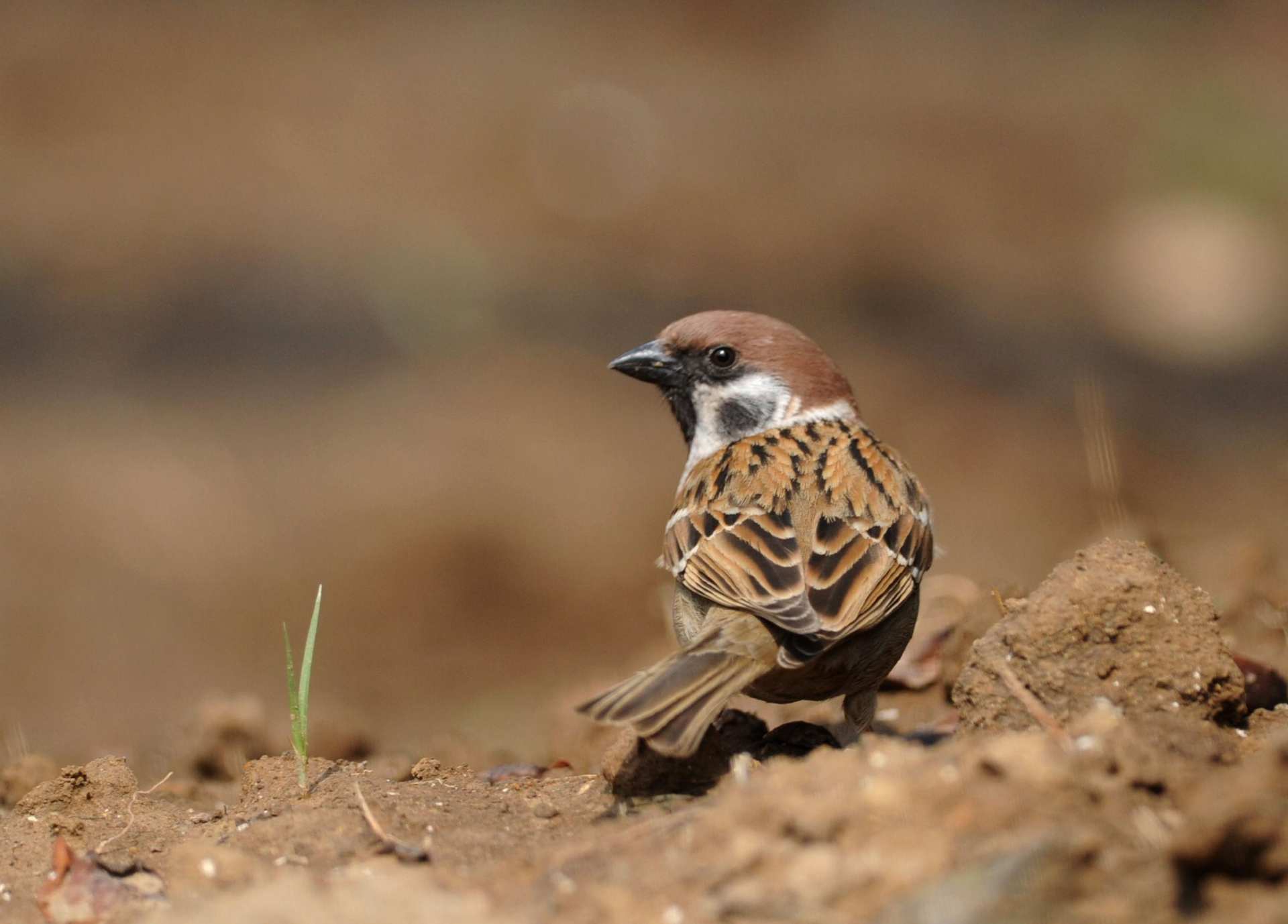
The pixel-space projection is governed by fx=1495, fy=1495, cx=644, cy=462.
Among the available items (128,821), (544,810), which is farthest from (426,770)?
(128,821)

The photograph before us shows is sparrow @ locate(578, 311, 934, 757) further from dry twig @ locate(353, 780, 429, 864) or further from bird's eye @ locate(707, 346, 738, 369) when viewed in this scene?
dry twig @ locate(353, 780, 429, 864)

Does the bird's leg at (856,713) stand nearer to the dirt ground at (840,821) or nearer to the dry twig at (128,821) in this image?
the dirt ground at (840,821)

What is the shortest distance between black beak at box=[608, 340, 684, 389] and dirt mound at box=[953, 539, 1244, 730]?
6.95ft

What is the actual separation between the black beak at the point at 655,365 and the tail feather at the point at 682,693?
5.44 feet

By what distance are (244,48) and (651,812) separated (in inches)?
623

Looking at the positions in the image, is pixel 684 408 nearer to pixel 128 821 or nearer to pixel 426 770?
pixel 426 770

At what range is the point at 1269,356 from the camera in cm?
1434

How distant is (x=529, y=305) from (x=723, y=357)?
29.8 ft

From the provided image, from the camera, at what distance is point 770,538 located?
15.1 ft

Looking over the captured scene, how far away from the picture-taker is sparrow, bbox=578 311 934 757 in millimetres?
4102

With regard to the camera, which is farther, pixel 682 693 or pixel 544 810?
pixel 544 810

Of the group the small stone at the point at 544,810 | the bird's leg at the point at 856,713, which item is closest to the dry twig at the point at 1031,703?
the bird's leg at the point at 856,713

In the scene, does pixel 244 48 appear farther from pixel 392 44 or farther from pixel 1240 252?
pixel 1240 252

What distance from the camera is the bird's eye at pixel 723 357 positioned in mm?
5680
